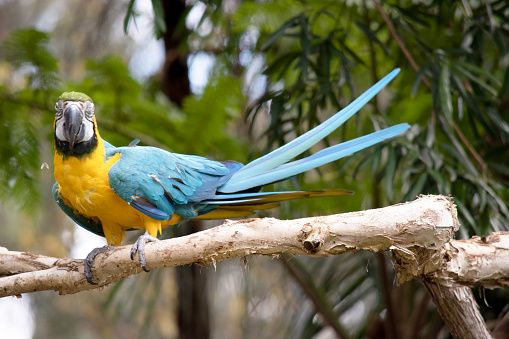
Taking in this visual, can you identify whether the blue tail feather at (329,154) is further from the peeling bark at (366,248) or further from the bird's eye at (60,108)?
the bird's eye at (60,108)

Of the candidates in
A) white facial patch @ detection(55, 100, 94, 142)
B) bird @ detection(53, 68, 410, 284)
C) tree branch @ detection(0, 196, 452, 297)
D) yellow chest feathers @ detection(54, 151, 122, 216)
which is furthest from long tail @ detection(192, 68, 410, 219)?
white facial patch @ detection(55, 100, 94, 142)

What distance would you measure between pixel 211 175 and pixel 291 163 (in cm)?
32

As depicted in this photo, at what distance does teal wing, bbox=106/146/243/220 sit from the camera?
4.76 feet

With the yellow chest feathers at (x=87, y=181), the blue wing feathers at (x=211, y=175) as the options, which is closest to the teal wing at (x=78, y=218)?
the blue wing feathers at (x=211, y=175)

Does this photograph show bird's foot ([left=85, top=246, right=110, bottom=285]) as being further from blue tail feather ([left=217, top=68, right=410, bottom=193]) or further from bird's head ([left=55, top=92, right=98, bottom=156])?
blue tail feather ([left=217, top=68, right=410, bottom=193])

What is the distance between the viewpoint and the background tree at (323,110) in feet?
6.32

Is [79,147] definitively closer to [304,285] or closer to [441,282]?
[441,282]

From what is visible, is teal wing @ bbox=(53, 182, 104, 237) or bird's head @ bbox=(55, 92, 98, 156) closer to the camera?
bird's head @ bbox=(55, 92, 98, 156)

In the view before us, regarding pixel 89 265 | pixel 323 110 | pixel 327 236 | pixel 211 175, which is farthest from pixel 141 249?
pixel 323 110

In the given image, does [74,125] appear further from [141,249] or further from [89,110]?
[141,249]

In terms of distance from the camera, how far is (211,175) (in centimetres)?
163

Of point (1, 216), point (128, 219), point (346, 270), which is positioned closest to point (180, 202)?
point (128, 219)

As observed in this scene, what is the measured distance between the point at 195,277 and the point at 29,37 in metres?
1.52

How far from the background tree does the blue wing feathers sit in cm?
39
